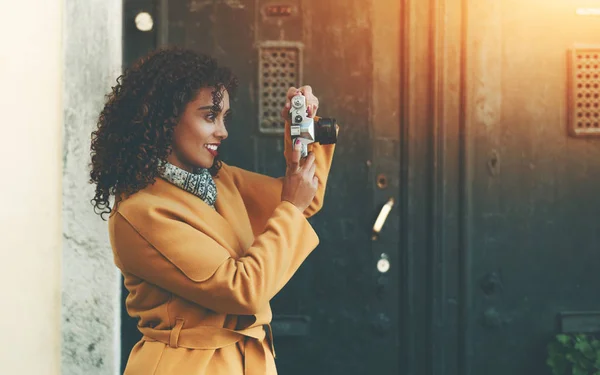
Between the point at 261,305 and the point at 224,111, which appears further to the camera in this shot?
the point at 224,111

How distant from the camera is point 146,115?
2.01m

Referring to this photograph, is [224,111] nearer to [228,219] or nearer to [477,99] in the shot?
[228,219]

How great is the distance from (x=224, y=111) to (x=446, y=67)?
136 cm

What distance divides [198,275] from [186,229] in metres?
0.12

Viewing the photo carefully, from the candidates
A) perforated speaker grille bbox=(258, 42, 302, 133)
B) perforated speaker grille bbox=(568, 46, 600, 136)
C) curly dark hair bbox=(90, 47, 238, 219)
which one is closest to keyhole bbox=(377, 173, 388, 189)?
perforated speaker grille bbox=(258, 42, 302, 133)

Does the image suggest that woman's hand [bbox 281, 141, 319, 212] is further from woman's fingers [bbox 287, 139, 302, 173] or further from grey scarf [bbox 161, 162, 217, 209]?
grey scarf [bbox 161, 162, 217, 209]

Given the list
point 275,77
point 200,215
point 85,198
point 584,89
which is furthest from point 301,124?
point 584,89

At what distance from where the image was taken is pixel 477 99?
320 centimetres

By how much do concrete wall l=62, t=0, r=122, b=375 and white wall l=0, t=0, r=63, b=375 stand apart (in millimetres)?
47

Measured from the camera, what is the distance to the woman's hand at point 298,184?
204cm

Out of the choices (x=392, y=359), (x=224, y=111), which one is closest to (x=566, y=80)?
(x=392, y=359)

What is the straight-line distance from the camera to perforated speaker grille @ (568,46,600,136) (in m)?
3.24

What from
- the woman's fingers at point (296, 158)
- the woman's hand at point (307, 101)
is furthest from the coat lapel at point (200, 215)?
the woman's hand at point (307, 101)

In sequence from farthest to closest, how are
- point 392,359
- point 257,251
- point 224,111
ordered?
point 392,359 < point 224,111 < point 257,251
